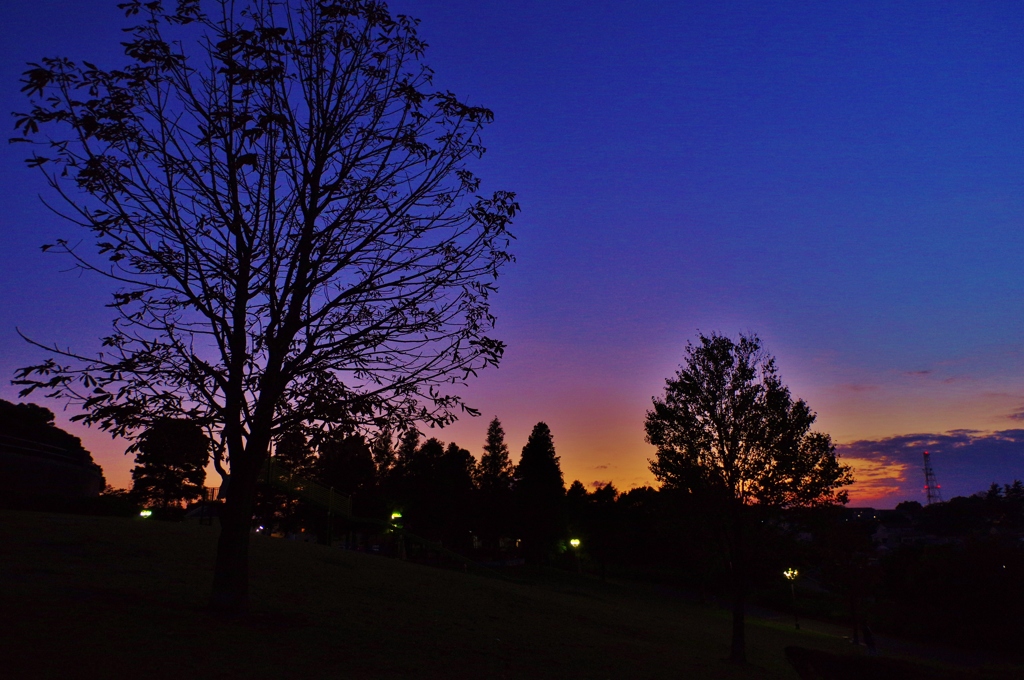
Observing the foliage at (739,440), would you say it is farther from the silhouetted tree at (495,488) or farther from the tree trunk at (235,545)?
the silhouetted tree at (495,488)

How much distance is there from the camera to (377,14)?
12367 millimetres

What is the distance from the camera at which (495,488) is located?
261ft

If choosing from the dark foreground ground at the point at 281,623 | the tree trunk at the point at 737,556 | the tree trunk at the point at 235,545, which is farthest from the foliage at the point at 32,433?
the tree trunk at the point at 737,556

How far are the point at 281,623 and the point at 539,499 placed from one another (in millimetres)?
65423

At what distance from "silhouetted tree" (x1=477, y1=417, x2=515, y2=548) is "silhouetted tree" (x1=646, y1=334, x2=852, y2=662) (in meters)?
50.7

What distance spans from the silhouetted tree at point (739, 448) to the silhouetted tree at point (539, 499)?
167ft

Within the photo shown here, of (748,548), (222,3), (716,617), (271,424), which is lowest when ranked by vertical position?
(716,617)

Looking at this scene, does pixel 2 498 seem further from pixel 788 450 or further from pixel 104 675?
pixel 788 450

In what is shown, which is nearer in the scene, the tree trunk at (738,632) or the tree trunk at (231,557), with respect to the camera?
the tree trunk at (231,557)

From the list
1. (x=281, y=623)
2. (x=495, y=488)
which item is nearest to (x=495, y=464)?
(x=495, y=488)

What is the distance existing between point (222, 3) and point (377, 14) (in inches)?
107

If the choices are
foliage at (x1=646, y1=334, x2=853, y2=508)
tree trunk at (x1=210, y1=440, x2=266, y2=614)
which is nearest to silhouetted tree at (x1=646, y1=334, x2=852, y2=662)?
foliage at (x1=646, y1=334, x2=853, y2=508)

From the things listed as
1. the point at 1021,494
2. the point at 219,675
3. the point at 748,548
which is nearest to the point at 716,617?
the point at 748,548

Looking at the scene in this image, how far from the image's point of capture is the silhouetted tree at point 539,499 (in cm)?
7400
